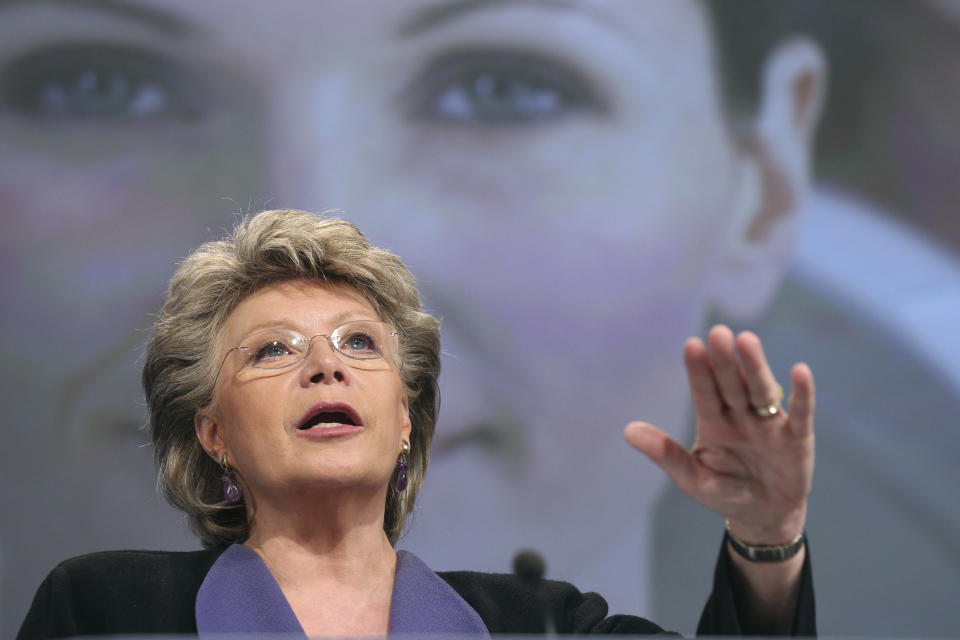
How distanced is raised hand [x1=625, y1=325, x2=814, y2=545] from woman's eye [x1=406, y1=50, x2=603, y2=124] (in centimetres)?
192

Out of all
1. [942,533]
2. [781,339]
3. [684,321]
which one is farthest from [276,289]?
[942,533]

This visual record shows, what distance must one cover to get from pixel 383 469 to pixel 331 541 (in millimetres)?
154

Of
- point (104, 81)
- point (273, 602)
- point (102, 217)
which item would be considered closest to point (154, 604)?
point (273, 602)

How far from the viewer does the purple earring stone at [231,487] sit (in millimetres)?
1900

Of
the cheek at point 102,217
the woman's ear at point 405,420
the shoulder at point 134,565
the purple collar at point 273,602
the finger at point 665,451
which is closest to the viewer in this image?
the finger at point 665,451

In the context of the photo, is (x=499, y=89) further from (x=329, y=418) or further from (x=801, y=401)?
(x=801, y=401)

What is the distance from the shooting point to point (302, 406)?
176cm

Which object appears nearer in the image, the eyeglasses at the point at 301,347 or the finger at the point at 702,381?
the finger at the point at 702,381

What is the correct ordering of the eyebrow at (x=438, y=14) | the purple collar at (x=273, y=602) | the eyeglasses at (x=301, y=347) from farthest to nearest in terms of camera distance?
1. the eyebrow at (x=438, y=14)
2. the eyeglasses at (x=301, y=347)
3. the purple collar at (x=273, y=602)

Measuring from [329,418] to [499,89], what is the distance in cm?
168

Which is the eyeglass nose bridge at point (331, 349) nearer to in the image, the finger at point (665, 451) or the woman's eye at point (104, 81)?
the finger at point (665, 451)

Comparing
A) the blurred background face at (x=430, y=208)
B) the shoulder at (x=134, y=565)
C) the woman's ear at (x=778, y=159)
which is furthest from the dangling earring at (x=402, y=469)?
the woman's ear at (x=778, y=159)

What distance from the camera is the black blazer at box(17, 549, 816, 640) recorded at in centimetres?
160

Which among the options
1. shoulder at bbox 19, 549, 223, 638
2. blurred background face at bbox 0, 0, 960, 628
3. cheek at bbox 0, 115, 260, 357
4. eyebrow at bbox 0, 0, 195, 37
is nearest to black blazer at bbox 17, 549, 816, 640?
shoulder at bbox 19, 549, 223, 638
